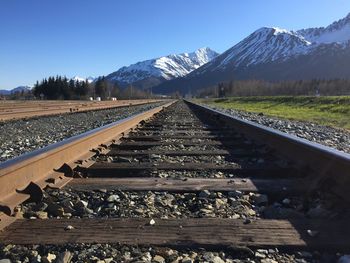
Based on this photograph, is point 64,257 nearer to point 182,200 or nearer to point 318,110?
point 182,200

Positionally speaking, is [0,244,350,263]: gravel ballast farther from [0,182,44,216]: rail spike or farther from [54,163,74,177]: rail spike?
[54,163,74,177]: rail spike

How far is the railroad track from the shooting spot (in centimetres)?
253

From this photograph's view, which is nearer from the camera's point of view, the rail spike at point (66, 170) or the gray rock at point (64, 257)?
the gray rock at point (64, 257)

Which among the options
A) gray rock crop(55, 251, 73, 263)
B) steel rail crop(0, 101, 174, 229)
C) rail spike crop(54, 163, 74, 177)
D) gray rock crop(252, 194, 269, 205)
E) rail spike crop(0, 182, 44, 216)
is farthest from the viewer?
rail spike crop(54, 163, 74, 177)

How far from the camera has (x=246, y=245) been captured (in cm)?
243

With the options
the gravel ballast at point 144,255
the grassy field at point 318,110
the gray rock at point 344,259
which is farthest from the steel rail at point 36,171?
the grassy field at point 318,110

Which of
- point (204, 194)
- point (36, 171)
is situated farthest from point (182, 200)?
point (36, 171)

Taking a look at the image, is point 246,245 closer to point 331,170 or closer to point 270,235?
point 270,235

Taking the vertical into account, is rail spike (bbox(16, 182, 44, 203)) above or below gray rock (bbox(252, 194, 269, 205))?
above

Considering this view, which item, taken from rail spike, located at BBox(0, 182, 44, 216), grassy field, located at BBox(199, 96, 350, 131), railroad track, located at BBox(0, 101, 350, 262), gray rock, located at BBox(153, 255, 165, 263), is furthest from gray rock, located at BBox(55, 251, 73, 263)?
grassy field, located at BBox(199, 96, 350, 131)

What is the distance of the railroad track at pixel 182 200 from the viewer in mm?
2533

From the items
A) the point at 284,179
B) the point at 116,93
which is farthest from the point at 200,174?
the point at 116,93

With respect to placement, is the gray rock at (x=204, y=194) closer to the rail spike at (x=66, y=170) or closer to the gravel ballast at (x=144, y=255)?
the gravel ballast at (x=144, y=255)

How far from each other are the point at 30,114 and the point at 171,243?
16.0 meters
